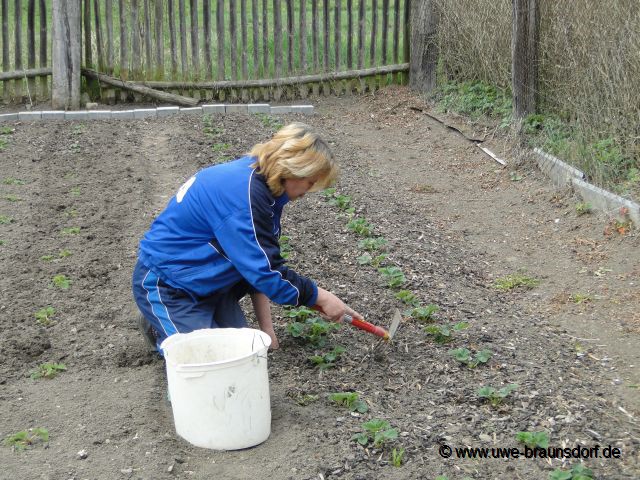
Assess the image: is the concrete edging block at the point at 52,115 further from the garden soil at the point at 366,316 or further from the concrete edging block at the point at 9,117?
the garden soil at the point at 366,316

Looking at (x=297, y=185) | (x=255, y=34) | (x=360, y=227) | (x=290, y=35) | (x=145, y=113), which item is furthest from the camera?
(x=290, y=35)

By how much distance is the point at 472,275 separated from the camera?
19.5 feet

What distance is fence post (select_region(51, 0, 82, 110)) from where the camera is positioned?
10.4m

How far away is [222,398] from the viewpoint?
3578 mm

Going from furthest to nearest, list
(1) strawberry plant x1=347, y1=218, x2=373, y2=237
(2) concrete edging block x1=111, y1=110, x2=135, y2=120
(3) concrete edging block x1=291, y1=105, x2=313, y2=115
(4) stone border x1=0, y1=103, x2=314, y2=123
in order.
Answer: (3) concrete edging block x1=291, y1=105, x2=313, y2=115 → (2) concrete edging block x1=111, y1=110, x2=135, y2=120 → (4) stone border x1=0, y1=103, x2=314, y2=123 → (1) strawberry plant x1=347, y1=218, x2=373, y2=237

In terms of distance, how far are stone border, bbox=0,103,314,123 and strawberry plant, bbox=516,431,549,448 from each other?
7500 mm

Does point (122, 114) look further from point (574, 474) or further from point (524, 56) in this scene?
point (574, 474)

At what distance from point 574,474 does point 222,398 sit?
1.45 meters

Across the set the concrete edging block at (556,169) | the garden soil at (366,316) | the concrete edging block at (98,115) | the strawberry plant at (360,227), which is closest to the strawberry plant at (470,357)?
the garden soil at (366,316)

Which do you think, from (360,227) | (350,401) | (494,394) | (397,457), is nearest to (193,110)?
(360,227)

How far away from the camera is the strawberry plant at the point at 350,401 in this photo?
13.2 ft

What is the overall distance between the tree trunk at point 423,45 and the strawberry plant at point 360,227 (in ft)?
16.8

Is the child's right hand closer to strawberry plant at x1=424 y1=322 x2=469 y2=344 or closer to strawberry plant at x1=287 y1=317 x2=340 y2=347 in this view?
strawberry plant at x1=287 y1=317 x2=340 y2=347

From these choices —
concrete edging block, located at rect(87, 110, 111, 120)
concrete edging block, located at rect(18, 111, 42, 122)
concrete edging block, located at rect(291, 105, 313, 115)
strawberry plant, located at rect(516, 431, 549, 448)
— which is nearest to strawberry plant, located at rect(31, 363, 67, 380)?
strawberry plant, located at rect(516, 431, 549, 448)
